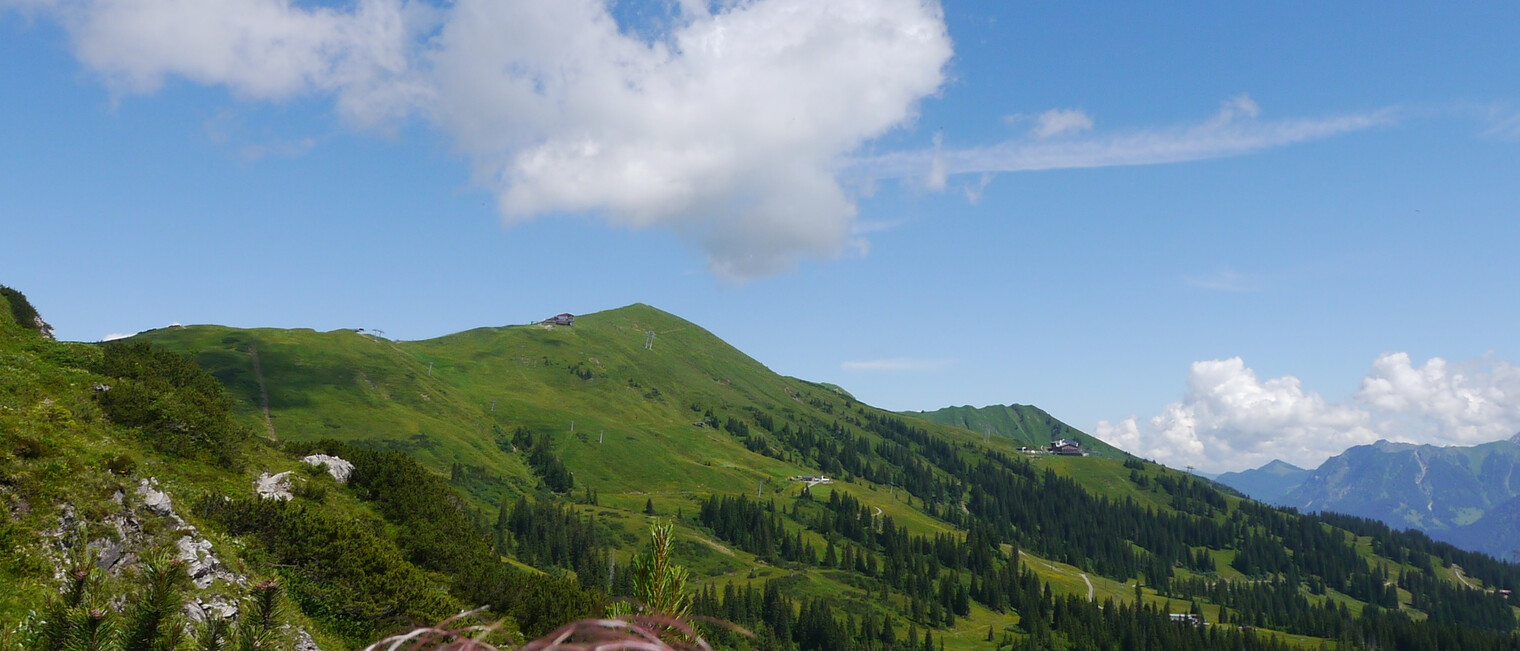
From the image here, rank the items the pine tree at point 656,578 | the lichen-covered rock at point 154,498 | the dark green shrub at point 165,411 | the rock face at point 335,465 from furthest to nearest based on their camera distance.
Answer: the rock face at point 335,465
the dark green shrub at point 165,411
the lichen-covered rock at point 154,498
the pine tree at point 656,578

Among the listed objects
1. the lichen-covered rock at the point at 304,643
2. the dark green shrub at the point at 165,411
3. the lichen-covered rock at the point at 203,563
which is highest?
the dark green shrub at the point at 165,411

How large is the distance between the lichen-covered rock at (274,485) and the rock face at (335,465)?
6610 mm

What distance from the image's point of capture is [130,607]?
9.09 metres

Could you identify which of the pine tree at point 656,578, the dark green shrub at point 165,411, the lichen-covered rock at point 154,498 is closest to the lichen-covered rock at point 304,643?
the lichen-covered rock at point 154,498

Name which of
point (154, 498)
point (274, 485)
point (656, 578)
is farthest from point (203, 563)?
point (656, 578)

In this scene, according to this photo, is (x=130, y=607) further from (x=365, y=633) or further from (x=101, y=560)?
(x=365, y=633)

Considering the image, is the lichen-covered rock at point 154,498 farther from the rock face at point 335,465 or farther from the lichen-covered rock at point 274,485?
the rock face at point 335,465

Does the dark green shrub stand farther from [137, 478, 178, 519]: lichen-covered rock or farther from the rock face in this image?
[137, 478, 178, 519]: lichen-covered rock

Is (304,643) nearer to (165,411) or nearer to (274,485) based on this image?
(274,485)

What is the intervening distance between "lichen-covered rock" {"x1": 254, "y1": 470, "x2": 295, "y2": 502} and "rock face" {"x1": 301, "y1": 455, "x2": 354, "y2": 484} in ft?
21.7

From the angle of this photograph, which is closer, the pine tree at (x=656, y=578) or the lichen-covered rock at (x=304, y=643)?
the pine tree at (x=656, y=578)

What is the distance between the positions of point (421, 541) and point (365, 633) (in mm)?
16279

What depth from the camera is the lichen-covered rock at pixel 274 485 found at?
5362 cm

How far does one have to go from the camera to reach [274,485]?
55.6 m
